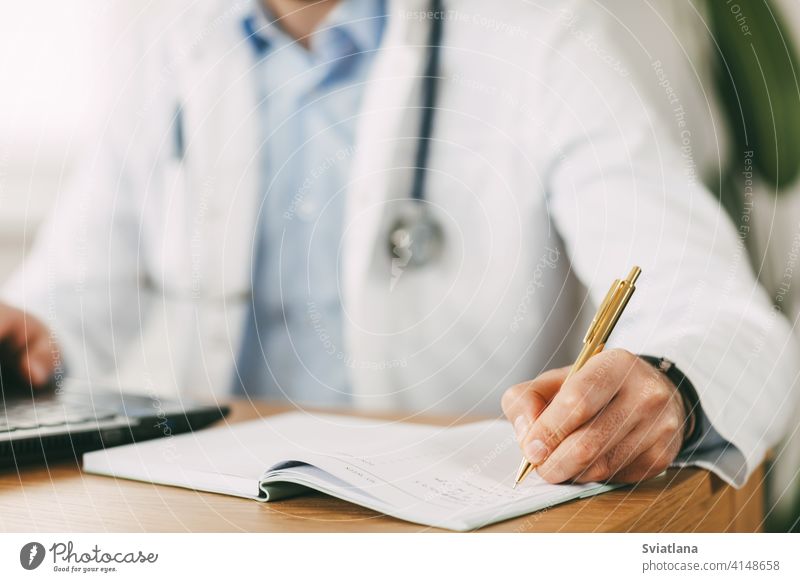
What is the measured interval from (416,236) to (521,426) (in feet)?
1.11

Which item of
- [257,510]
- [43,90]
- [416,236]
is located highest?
[43,90]

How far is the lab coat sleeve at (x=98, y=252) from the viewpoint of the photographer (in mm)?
733

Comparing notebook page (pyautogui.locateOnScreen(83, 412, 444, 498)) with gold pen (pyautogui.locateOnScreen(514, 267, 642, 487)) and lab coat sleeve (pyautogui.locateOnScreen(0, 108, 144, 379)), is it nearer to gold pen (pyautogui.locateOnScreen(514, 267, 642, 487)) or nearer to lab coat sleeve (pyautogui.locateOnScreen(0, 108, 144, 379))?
gold pen (pyautogui.locateOnScreen(514, 267, 642, 487))

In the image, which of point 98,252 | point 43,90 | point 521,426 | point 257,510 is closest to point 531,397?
point 521,426

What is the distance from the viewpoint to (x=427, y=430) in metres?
0.44

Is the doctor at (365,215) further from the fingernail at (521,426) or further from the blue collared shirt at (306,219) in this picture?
the fingernail at (521,426)

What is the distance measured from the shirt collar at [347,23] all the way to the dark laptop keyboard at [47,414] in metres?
0.39

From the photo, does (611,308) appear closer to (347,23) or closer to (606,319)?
(606,319)

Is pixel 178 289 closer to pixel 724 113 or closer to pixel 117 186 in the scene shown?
pixel 117 186

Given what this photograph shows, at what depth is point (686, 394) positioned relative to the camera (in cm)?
38

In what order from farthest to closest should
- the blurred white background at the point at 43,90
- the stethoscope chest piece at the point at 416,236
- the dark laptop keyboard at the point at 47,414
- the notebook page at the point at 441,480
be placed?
the stethoscope chest piece at the point at 416,236 < the blurred white background at the point at 43,90 < the dark laptop keyboard at the point at 47,414 < the notebook page at the point at 441,480

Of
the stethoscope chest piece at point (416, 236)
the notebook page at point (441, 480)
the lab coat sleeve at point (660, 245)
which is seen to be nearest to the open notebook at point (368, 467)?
the notebook page at point (441, 480)

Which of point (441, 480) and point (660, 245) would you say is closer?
point (441, 480)
